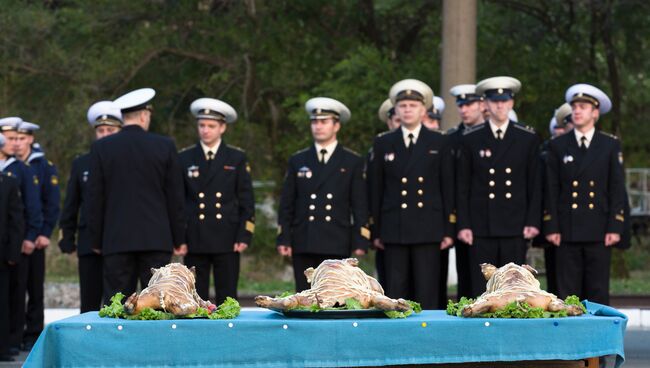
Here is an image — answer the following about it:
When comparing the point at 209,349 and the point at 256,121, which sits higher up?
the point at 256,121

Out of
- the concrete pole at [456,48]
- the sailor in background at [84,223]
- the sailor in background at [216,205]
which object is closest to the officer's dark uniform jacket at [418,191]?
the sailor in background at [216,205]

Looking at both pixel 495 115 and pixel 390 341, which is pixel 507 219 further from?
pixel 390 341

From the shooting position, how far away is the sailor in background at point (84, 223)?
12141 millimetres

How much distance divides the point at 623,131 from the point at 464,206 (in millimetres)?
13812

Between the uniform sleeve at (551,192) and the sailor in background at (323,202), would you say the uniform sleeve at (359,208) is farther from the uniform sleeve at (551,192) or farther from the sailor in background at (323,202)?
the uniform sleeve at (551,192)

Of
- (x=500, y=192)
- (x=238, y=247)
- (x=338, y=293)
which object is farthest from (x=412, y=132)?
(x=338, y=293)

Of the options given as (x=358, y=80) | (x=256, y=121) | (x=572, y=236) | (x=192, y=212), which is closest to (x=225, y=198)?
(x=192, y=212)

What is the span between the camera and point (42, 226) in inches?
Answer: 513

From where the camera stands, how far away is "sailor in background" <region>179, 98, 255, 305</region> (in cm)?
1228

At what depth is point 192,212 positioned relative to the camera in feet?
40.4

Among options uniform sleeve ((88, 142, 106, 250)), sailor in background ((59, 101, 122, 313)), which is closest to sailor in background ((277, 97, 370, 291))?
sailor in background ((59, 101, 122, 313))

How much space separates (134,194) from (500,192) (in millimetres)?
2969

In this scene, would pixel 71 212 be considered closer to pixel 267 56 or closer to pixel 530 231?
pixel 530 231

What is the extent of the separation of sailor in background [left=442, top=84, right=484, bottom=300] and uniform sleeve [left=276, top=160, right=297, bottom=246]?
1.31 meters
